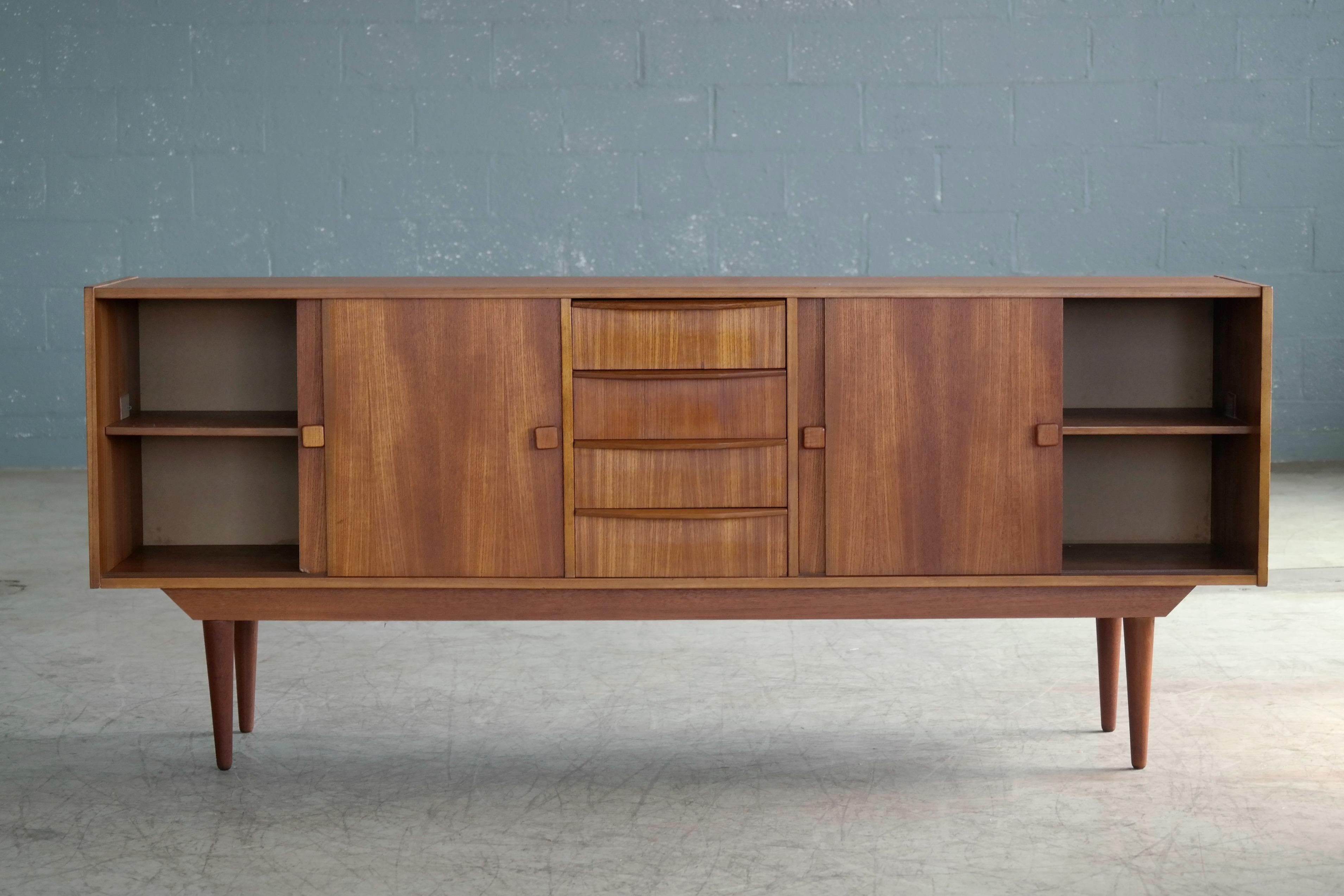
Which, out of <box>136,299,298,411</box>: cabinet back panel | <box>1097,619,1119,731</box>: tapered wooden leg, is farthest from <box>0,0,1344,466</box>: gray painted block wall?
<box>1097,619,1119,731</box>: tapered wooden leg

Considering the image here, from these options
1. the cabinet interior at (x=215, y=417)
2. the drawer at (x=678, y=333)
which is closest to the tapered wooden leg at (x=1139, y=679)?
the drawer at (x=678, y=333)

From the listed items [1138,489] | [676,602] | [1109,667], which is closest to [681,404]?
[676,602]

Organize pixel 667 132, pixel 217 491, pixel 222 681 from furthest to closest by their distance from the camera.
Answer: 1. pixel 667 132
2. pixel 217 491
3. pixel 222 681

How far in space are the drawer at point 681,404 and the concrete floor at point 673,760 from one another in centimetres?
61

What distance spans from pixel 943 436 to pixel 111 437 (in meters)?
1.35

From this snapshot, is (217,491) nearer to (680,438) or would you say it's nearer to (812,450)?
(680,438)

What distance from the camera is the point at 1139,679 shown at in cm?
238

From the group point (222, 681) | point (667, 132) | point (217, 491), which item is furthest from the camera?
point (667, 132)

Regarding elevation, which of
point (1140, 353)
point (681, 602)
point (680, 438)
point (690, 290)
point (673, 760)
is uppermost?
point (690, 290)

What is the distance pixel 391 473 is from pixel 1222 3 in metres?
4.38

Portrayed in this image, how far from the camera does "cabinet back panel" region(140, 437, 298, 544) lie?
2.49 m

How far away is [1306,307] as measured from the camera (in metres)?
5.54

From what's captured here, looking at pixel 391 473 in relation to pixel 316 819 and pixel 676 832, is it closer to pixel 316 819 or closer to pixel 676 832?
pixel 316 819

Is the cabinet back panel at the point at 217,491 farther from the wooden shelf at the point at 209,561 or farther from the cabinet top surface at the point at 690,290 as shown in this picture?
the cabinet top surface at the point at 690,290
